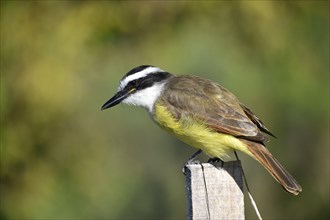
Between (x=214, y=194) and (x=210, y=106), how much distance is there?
4.42 ft

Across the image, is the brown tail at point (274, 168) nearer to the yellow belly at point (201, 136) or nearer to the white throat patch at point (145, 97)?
the yellow belly at point (201, 136)

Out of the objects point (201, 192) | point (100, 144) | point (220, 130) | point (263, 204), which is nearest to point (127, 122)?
point (263, 204)

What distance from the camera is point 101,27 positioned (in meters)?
7.04

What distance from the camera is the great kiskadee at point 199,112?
16.0 ft

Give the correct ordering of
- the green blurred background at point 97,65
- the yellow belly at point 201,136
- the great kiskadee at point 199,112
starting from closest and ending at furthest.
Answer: the great kiskadee at point 199,112 < the yellow belly at point 201,136 < the green blurred background at point 97,65

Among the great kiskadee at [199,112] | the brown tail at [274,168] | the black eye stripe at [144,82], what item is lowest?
the brown tail at [274,168]

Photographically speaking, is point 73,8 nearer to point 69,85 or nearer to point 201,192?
point 69,85

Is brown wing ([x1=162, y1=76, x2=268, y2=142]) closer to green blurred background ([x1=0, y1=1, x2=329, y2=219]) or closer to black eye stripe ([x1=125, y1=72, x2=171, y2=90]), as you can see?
black eye stripe ([x1=125, y1=72, x2=171, y2=90])

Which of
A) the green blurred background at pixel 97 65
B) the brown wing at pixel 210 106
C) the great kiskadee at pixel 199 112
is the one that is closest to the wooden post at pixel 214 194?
the great kiskadee at pixel 199 112

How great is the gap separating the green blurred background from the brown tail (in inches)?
93.3

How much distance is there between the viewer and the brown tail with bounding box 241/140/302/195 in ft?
14.8

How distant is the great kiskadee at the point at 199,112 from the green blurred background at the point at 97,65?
1.64 meters

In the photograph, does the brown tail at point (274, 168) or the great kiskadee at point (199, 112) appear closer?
the brown tail at point (274, 168)

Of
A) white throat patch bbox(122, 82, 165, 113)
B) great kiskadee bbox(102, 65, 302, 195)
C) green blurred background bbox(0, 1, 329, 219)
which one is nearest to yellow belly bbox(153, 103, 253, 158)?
great kiskadee bbox(102, 65, 302, 195)
